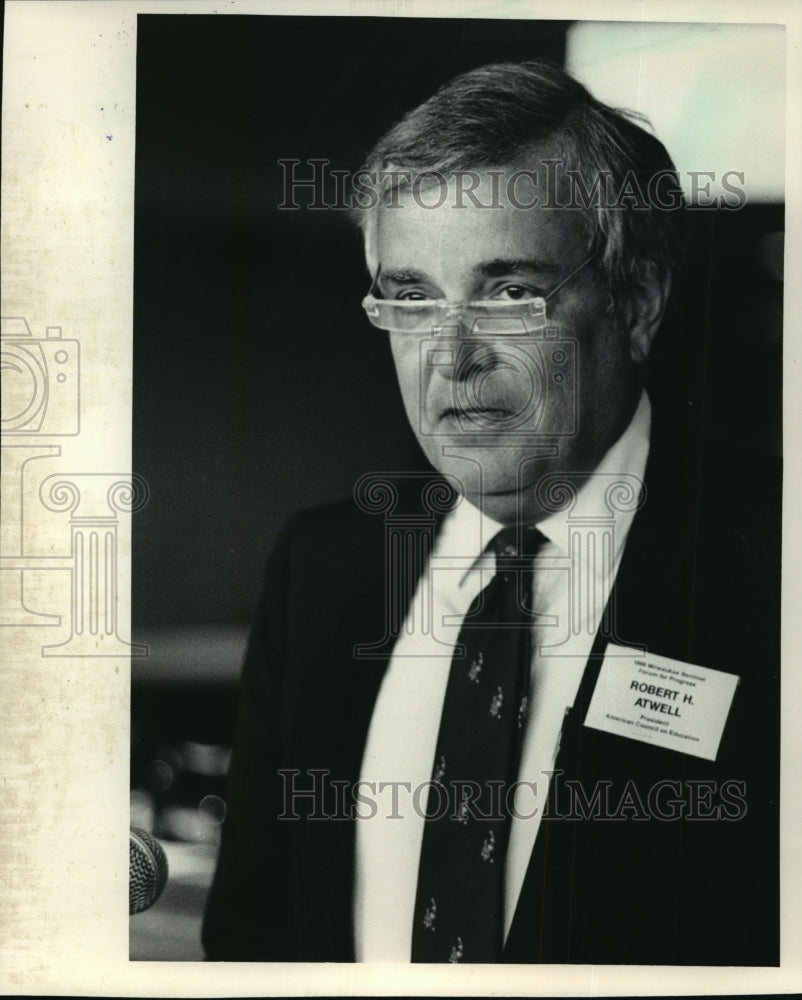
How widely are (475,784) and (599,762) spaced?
0.20 meters

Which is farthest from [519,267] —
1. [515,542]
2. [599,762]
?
[599,762]

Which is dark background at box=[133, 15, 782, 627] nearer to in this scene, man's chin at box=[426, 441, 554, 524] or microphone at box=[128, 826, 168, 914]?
man's chin at box=[426, 441, 554, 524]

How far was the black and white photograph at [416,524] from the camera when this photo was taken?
1.27m

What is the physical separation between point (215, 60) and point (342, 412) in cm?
60

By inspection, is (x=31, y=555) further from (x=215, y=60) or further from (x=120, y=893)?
(x=215, y=60)

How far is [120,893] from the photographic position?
50.4 inches

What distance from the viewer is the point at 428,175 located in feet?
4.18

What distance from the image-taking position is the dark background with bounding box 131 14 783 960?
4.17 ft

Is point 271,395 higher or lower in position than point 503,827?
higher

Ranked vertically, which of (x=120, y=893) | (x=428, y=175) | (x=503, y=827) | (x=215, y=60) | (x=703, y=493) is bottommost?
(x=120, y=893)

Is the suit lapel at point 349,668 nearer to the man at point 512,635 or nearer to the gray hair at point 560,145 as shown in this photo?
the man at point 512,635

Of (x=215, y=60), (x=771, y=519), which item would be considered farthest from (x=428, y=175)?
(x=771, y=519)

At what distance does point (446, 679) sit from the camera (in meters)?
1.27

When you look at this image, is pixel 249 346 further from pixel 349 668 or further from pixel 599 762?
pixel 599 762
